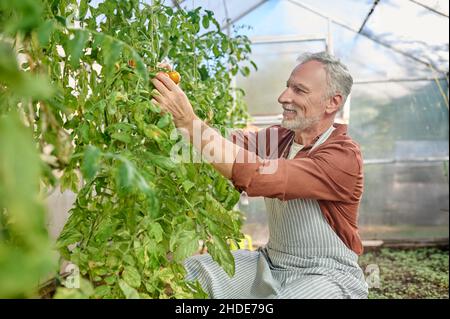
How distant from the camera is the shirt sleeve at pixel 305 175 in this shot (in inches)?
48.9

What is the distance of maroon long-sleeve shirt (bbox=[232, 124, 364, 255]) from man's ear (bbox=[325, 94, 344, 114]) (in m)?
0.08

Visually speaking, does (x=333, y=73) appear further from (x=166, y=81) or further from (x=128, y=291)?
(x=128, y=291)

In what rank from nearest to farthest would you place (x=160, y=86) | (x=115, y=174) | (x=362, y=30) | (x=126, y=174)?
1. (x=126, y=174)
2. (x=115, y=174)
3. (x=160, y=86)
4. (x=362, y=30)

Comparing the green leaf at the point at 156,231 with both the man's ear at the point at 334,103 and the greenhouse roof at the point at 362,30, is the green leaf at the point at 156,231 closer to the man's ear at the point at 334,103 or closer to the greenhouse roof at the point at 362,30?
the man's ear at the point at 334,103

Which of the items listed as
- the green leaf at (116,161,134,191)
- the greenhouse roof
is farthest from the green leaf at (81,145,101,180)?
the greenhouse roof

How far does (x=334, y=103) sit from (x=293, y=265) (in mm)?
555

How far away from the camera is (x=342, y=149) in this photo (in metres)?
1.44

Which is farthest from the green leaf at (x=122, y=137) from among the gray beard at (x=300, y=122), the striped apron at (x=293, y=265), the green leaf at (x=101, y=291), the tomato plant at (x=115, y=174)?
the gray beard at (x=300, y=122)

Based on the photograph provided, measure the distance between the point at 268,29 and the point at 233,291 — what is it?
339cm

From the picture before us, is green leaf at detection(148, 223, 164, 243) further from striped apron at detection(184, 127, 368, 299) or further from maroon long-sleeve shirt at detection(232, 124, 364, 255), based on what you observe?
striped apron at detection(184, 127, 368, 299)

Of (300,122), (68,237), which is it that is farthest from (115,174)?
(300,122)

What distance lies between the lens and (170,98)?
1.21 m

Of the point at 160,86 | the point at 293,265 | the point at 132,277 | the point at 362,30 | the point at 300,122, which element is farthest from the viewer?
the point at 362,30
